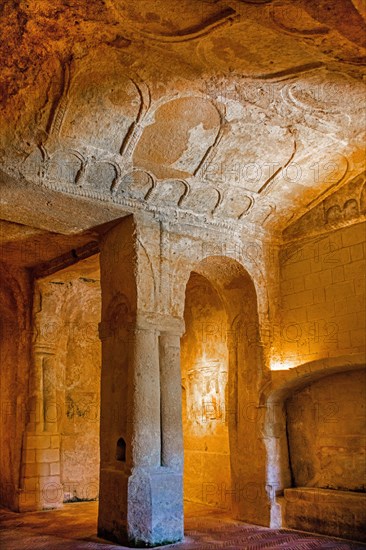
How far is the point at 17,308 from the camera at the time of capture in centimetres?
1069

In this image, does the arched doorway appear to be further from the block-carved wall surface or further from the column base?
the block-carved wall surface

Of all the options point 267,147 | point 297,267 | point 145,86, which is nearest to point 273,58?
point 145,86

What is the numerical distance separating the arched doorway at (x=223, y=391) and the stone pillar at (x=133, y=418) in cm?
156

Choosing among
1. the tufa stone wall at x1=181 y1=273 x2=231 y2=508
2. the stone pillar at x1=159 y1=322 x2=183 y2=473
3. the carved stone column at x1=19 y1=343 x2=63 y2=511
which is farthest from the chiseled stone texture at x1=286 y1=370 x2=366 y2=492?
the carved stone column at x1=19 y1=343 x2=63 y2=511

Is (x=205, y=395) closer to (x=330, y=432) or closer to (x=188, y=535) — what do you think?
(x=330, y=432)

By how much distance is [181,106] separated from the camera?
252 inches

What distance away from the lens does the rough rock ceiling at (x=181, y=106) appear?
5027mm

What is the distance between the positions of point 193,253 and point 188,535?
3773 mm

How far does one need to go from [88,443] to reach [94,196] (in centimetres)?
571

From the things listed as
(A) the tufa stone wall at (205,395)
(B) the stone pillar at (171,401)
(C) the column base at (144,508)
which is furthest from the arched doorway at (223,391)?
(C) the column base at (144,508)

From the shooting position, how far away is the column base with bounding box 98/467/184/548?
6.72 meters

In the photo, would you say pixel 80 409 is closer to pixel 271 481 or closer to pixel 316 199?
pixel 271 481

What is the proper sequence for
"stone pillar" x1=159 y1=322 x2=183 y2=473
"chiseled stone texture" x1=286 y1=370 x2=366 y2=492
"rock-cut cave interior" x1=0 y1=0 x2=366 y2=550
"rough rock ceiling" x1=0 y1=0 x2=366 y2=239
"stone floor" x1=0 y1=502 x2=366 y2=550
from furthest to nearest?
"chiseled stone texture" x1=286 y1=370 x2=366 y2=492
"stone pillar" x1=159 y1=322 x2=183 y2=473
"stone floor" x1=0 y1=502 x2=366 y2=550
"rock-cut cave interior" x1=0 y1=0 x2=366 y2=550
"rough rock ceiling" x1=0 y1=0 x2=366 y2=239

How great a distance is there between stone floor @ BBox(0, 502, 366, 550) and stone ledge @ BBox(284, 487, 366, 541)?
0.55ft
